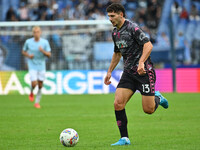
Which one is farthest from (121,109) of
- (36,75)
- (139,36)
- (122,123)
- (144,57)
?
(36,75)

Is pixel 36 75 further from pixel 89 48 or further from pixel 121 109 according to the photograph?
pixel 121 109

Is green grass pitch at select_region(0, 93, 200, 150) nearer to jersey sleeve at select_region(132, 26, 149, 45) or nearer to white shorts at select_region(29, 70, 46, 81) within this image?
white shorts at select_region(29, 70, 46, 81)

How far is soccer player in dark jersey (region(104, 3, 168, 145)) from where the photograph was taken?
6848 mm

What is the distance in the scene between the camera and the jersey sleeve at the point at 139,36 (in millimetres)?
6824

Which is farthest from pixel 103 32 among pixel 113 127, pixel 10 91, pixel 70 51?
pixel 113 127

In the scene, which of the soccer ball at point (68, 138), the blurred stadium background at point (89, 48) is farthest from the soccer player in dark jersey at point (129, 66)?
the blurred stadium background at point (89, 48)

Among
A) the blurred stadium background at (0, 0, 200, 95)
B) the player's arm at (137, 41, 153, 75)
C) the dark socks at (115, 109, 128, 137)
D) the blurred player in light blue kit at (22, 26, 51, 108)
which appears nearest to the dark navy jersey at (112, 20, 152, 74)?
the player's arm at (137, 41, 153, 75)

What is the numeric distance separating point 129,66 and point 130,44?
353mm

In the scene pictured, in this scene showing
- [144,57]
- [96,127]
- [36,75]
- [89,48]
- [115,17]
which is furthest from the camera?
[89,48]

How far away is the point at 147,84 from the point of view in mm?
7031

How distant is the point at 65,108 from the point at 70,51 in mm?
7617

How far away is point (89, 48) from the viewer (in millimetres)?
21172

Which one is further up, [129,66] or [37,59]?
[129,66]

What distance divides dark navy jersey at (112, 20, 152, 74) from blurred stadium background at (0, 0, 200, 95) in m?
10.9
